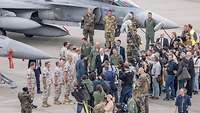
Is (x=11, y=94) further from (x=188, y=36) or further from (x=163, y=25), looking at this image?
(x=163, y=25)

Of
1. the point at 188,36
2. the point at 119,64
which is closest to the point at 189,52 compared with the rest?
the point at 119,64

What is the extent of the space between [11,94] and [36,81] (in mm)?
900

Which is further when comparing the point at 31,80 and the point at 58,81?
the point at 31,80

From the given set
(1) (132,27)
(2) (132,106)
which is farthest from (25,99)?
(1) (132,27)

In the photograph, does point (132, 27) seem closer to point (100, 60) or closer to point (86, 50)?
point (86, 50)

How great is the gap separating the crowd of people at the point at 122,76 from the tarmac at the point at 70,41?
16.1 inches

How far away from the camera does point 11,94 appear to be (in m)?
19.7

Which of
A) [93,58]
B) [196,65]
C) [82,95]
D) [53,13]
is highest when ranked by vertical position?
[53,13]

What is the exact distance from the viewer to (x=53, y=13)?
27.2 m

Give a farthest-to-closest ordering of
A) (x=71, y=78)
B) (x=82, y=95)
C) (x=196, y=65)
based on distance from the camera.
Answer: (x=196, y=65)
(x=71, y=78)
(x=82, y=95)

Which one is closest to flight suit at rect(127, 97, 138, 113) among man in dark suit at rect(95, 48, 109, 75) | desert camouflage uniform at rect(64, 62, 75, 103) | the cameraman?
the cameraman

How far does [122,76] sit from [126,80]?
165 millimetres

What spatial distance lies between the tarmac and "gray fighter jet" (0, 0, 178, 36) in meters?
0.68

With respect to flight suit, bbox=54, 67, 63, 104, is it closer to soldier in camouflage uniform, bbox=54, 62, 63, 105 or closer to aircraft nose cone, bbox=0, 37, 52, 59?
soldier in camouflage uniform, bbox=54, 62, 63, 105
